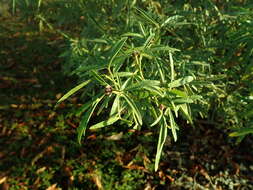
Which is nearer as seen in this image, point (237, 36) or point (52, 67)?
point (237, 36)

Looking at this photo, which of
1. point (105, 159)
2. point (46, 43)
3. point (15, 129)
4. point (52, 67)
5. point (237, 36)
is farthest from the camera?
point (46, 43)

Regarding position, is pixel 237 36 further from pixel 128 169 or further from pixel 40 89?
pixel 40 89

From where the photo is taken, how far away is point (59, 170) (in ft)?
7.92

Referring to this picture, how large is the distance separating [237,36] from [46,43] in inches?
114

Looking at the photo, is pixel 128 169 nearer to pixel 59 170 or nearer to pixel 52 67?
pixel 59 170

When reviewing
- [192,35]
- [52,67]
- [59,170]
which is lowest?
[59,170]

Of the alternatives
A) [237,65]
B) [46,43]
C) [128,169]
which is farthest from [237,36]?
[46,43]

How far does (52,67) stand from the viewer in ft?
11.6

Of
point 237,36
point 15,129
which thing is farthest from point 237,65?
point 15,129

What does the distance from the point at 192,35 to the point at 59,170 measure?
1.43 m

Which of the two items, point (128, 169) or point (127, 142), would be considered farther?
point (127, 142)

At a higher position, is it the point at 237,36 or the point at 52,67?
the point at 237,36

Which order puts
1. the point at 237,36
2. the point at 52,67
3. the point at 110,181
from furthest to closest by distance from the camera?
the point at 52,67
the point at 110,181
the point at 237,36

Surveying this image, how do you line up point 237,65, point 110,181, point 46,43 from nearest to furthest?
1. point 237,65
2. point 110,181
3. point 46,43
